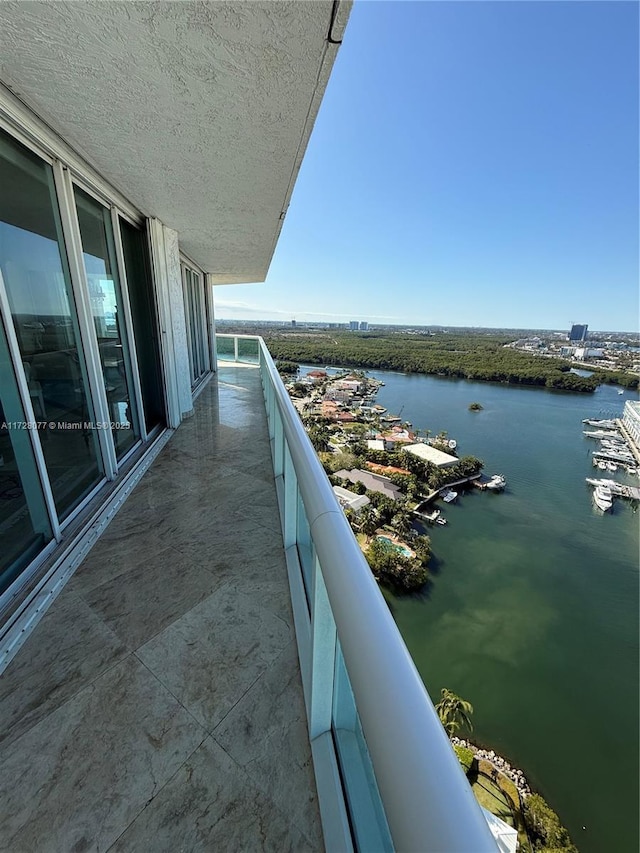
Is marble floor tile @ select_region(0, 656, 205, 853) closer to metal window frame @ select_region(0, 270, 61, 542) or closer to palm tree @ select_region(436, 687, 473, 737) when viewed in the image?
metal window frame @ select_region(0, 270, 61, 542)

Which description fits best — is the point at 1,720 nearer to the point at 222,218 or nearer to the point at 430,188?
the point at 222,218

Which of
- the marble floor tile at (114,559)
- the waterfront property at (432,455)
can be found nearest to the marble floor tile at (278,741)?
the marble floor tile at (114,559)

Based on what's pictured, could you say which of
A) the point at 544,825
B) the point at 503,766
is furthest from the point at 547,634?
the point at 544,825

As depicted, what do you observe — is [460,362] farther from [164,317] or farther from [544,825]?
[164,317]

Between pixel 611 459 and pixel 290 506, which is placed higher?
pixel 290 506

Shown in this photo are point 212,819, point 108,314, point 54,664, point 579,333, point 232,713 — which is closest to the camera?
point 212,819

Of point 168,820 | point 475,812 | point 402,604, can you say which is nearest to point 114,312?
point 168,820

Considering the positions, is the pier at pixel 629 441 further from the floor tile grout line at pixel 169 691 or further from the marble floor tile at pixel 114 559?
the floor tile grout line at pixel 169 691
